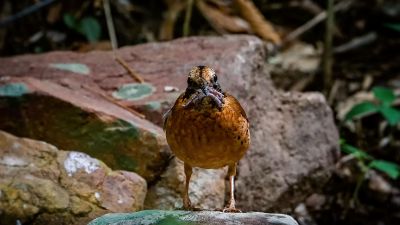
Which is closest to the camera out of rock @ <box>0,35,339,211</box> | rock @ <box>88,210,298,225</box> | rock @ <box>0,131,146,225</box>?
rock @ <box>88,210,298,225</box>

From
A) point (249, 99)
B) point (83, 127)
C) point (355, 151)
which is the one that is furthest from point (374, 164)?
point (83, 127)

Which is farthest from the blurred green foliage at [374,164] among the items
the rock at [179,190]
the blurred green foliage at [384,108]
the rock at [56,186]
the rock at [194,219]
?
the rock at [194,219]

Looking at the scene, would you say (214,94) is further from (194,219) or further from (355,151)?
(355,151)

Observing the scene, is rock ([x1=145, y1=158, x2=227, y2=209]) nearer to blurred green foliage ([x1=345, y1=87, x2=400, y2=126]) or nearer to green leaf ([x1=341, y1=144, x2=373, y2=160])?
green leaf ([x1=341, y1=144, x2=373, y2=160])

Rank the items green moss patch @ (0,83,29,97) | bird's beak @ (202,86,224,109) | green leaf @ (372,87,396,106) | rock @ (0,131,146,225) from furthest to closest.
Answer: green leaf @ (372,87,396,106) < green moss patch @ (0,83,29,97) < rock @ (0,131,146,225) < bird's beak @ (202,86,224,109)

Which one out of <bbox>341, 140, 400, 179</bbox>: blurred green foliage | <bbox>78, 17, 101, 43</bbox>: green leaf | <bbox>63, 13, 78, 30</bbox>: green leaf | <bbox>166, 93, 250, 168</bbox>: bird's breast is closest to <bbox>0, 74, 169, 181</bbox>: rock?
<bbox>166, 93, 250, 168</bbox>: bird's breast

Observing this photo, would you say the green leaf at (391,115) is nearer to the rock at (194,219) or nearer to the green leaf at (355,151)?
the green leaf at (355,151)
